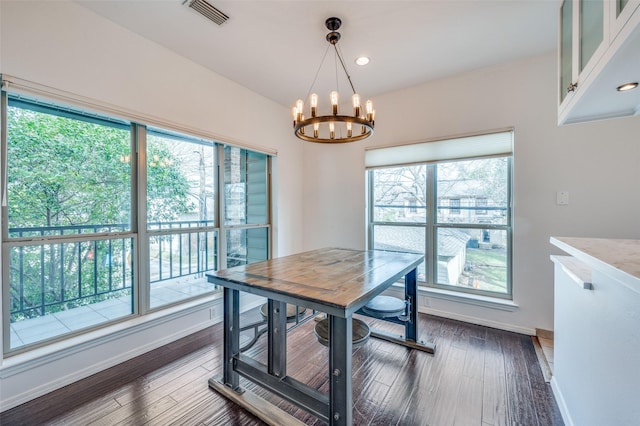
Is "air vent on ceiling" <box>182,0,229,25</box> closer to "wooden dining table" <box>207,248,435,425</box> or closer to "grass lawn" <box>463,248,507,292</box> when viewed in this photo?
"wooden dining table" <box>207,248,435,425</box>

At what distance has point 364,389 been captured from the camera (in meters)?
1.87

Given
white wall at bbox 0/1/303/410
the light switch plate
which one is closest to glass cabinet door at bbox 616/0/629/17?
the light switch plate

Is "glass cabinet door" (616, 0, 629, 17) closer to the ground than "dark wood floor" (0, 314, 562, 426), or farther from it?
farther from it

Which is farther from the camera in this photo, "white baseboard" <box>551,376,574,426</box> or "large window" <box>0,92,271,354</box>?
"large window" <box>0,92,271,354</box>

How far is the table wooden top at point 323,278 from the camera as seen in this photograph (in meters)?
1.39

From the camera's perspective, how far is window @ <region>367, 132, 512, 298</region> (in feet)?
9.52

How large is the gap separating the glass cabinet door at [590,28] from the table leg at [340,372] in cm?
171

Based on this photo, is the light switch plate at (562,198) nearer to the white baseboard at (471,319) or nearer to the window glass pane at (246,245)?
the white baseboard at (471,319)

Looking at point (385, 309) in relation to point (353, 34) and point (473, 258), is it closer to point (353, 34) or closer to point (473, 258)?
point (473, 258)

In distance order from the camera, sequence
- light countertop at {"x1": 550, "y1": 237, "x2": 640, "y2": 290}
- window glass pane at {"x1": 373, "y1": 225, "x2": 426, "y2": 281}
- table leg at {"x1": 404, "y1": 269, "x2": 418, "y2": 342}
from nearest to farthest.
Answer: light countertop at {"x1": 550, "y1": 237, "x2": 640, "y2": 290} < table leg at {"x1": 404, "y1": 269, "x2": 418, "y2": 342} < window glass pane at {"x1": 373, "y1": 225, "x2": 426, "y2": 281}

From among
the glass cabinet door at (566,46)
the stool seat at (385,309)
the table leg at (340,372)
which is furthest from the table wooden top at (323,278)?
the glass cabinet door at (566,46)

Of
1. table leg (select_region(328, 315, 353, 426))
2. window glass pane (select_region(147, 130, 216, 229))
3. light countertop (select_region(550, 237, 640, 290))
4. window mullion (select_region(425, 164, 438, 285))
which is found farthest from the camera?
window mullion (select_region(425, 164, 438, 285))

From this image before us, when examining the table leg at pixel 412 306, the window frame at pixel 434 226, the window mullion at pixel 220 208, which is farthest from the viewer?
the window mullion at pixel 220 208

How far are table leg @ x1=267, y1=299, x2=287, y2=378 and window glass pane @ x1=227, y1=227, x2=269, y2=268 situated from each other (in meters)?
1.76
